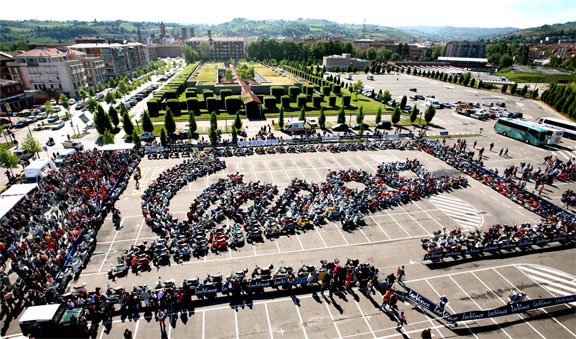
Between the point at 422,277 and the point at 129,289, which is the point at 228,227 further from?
the point at 422,277

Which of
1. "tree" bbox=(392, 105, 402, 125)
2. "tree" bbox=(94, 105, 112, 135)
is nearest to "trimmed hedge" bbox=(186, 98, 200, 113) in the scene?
"tree" bbox=(94, 105, 112, 135)

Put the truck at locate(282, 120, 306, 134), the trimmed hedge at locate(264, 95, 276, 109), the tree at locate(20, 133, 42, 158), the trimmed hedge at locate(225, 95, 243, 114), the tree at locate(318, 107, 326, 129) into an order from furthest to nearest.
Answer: the trimmed hedge at locate(264, 95, 276, 109)
the trimmed hedge at locate(225, 95, 243, 114)
the tree at locate(318, 107, 326, 129)
the truck at locate(282, 120, 306, 134)
the tree at locate(20, 133, 42, 158)

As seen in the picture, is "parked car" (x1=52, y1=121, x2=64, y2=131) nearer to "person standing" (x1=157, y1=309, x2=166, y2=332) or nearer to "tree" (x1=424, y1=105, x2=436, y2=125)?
"person standing" (x1=157, y1=309, x2=166, y2=332)

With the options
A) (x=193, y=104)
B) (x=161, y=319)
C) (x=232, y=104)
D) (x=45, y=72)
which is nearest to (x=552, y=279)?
(x=161, y=319)

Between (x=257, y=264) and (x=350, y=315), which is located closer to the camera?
(x=350, y=315)

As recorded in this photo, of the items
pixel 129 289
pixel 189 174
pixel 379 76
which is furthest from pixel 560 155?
pixel 379 76

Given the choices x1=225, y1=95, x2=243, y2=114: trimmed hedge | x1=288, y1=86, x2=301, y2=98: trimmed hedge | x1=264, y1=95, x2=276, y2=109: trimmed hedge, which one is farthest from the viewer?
x1=288, y1=86, x2=301, y2=98: trimmed hedge

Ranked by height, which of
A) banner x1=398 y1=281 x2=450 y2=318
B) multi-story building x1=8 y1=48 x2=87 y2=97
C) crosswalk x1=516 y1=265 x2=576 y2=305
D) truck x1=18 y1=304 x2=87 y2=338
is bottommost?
crosswalk x1=516 y1=265 x2=576 y2=305

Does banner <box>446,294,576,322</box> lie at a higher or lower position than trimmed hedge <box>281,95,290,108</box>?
lower
